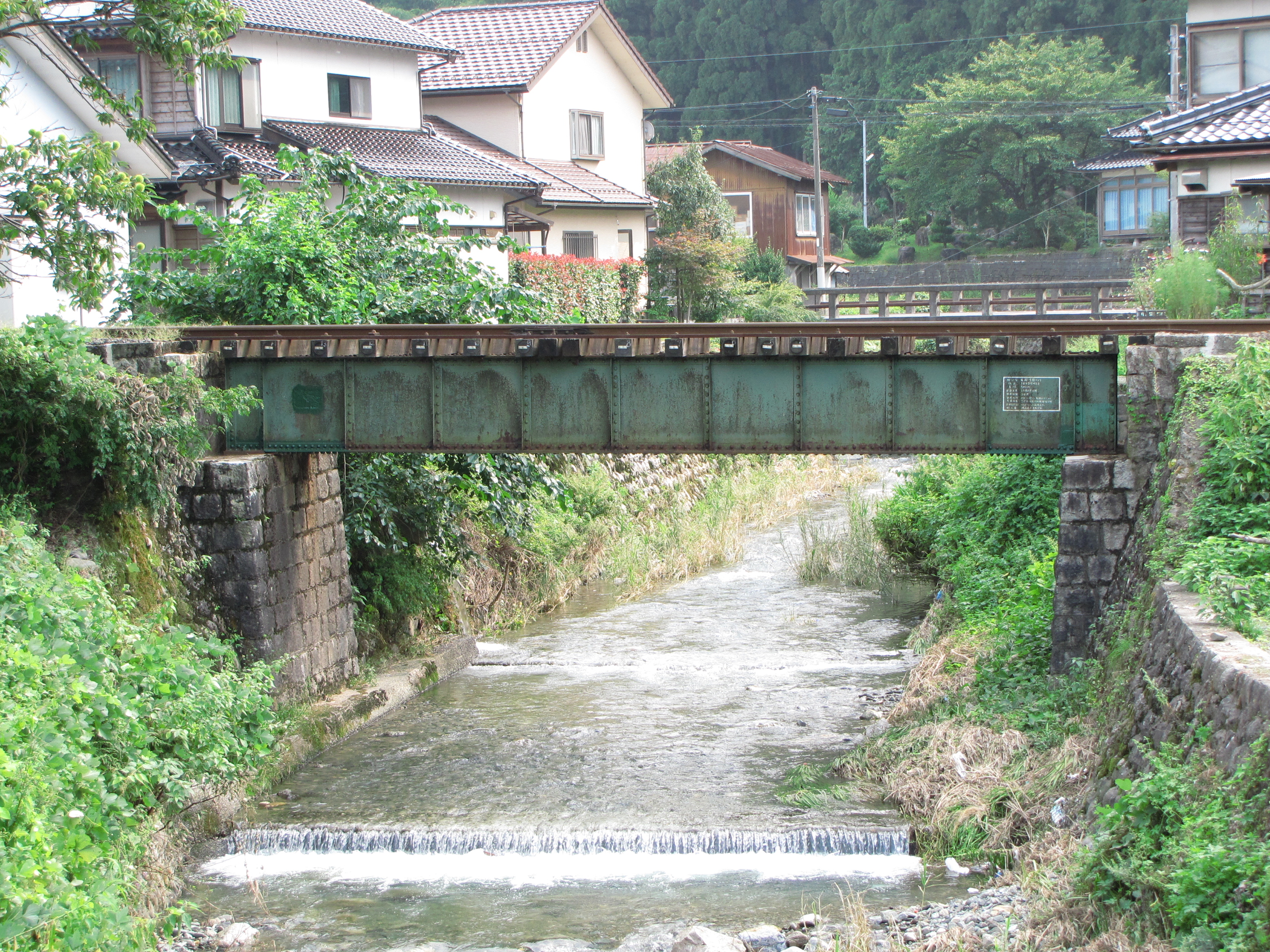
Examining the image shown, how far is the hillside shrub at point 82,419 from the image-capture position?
43.2 feet

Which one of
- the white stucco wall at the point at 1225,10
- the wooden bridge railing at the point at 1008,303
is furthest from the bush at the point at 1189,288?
the white stucco wall at the point at 1225,10

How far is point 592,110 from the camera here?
4316 cm

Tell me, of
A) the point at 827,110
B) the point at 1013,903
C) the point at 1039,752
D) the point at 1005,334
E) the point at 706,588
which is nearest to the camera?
the point at 1013,903

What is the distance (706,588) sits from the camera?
24.1m

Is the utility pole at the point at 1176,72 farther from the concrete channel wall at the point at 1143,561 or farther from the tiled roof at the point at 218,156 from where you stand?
the concrete channel wall at the point at 1143,561

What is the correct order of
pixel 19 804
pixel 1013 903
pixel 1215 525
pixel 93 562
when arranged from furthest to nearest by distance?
1. pixel 93 562
2. pixel 1215 525
3. pixel 1013 903
4. pixel 19 804

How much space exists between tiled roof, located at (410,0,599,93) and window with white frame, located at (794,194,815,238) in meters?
17.6

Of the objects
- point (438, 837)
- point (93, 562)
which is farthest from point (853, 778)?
point (93, 562)

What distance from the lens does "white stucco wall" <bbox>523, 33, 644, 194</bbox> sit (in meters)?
40.9

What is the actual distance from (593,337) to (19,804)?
8378 mm

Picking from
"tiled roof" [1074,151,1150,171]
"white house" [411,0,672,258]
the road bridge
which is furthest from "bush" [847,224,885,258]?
the road bridge

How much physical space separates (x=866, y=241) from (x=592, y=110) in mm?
27788

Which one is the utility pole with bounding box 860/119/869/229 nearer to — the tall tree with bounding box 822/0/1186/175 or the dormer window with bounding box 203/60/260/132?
the tall tree with bounding box 822/0/1186/175

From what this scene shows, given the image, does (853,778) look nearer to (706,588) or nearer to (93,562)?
(93,562)
